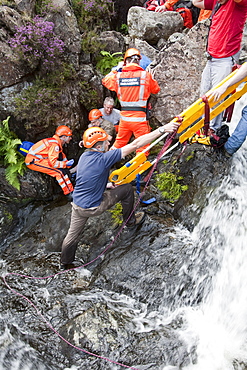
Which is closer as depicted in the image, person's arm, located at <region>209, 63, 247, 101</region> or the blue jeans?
person's arm, located at <region>209, 63, 247, 101</region>

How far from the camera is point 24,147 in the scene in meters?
7.43

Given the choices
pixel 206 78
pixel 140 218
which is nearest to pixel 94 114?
pixel 206 78

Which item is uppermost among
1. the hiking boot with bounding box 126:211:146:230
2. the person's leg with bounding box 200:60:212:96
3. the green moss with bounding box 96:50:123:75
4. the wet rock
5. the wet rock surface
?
the wet rock

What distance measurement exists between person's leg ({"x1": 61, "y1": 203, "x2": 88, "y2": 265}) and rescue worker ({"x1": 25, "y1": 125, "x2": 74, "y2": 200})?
209cm

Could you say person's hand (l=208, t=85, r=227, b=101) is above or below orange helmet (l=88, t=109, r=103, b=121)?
above

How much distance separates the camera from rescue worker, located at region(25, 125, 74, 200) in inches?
289

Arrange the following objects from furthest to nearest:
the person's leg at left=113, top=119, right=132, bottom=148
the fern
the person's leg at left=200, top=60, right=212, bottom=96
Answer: the fern < the person's leg at left=113, top=119, right=132, bottom=148 < the person's leg at left=200, top=60, right=212, bottom=96

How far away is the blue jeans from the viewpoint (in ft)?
17.9

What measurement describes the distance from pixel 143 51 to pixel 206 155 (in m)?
4.10

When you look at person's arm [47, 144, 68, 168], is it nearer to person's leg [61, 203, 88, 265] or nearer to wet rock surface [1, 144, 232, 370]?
wet rock surface [1, 144, 232, 370]

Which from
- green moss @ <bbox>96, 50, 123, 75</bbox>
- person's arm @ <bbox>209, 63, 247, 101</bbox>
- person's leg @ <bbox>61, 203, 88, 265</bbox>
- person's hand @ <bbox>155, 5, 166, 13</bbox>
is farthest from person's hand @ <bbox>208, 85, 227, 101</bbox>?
person's hand @ <bbox>155, 5, 166, 13</bbox>

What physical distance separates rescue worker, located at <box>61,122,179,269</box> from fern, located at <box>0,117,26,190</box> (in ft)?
8.78

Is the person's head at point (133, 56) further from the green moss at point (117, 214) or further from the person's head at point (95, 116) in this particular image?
the green moss at point (117, 214)

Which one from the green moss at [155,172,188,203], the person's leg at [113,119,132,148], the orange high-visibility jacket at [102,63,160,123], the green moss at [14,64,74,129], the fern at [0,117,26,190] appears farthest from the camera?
the green moss at [14,64,74,129]
